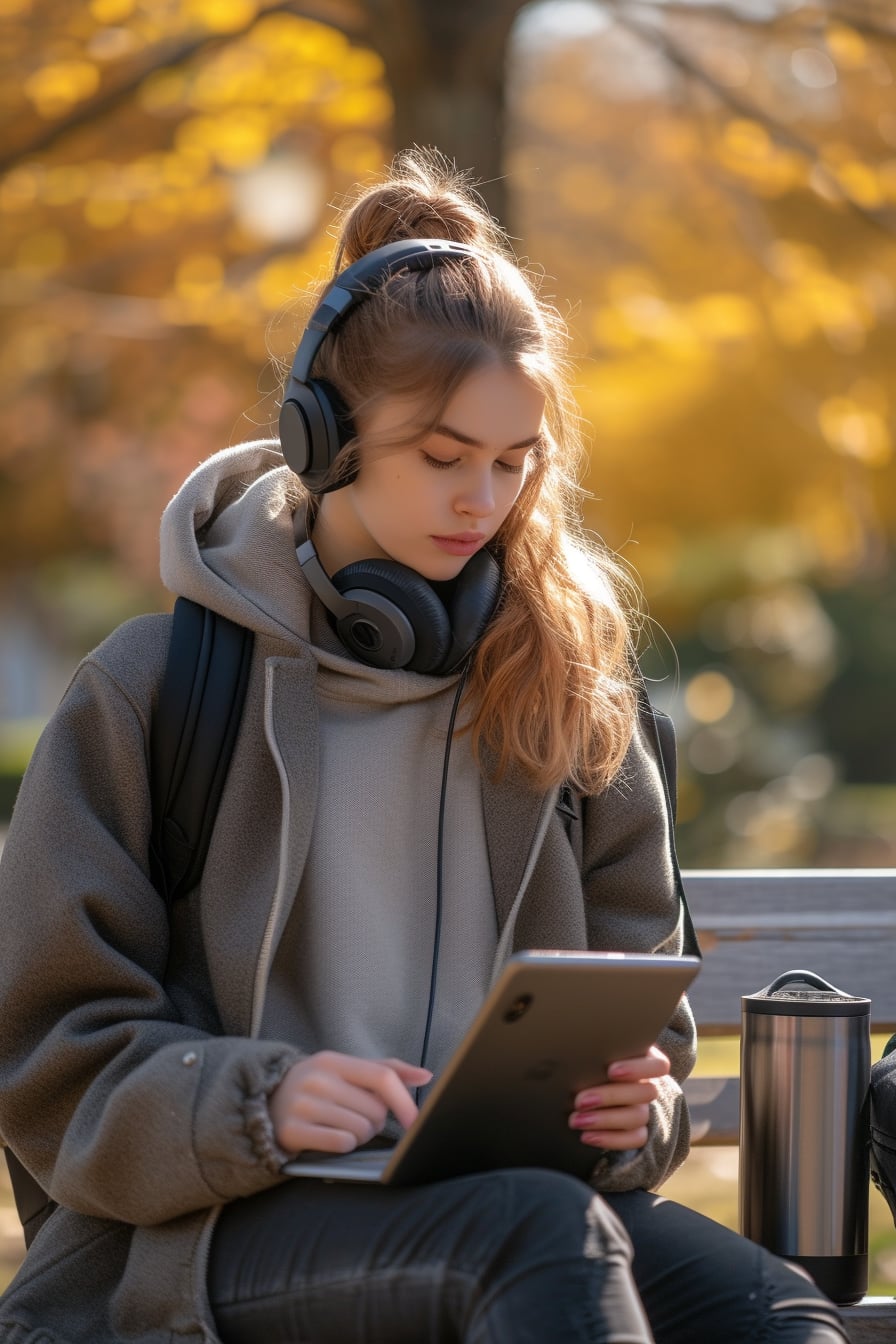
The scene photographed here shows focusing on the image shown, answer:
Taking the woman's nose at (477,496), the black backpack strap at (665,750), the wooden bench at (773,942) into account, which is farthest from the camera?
the wooden bench at (773,942)

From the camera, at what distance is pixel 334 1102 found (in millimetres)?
2074

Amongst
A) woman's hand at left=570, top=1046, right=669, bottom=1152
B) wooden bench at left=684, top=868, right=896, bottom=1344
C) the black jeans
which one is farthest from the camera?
wooden bench at left=684, top=868, right=896, bottom=1344

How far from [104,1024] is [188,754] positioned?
0.36 metres

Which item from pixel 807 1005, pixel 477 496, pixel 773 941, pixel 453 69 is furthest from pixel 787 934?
pixel 453 69

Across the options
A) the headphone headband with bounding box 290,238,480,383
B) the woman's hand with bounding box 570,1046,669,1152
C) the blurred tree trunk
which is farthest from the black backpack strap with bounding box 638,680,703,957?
the blurred tree trunk

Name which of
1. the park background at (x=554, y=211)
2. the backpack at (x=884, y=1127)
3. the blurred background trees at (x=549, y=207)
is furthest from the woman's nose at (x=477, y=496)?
the blurred background trees at (x=549, y=207)

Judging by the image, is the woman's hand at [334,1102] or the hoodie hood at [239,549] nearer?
the woman's hand at [334,1102]

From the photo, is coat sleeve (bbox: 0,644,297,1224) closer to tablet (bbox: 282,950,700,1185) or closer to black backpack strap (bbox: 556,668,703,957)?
tablet (bbox: 282,950,700,1185)

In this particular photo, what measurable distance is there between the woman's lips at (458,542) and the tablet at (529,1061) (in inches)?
27.4

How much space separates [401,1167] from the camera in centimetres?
204

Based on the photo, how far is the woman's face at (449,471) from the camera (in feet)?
Answer: 8.03

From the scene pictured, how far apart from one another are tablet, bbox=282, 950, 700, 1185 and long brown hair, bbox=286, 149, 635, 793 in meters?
0.53

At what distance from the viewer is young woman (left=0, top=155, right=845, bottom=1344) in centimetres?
208

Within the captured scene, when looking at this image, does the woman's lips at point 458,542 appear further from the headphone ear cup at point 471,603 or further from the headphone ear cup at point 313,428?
the headphone ear cup at point 313,428
